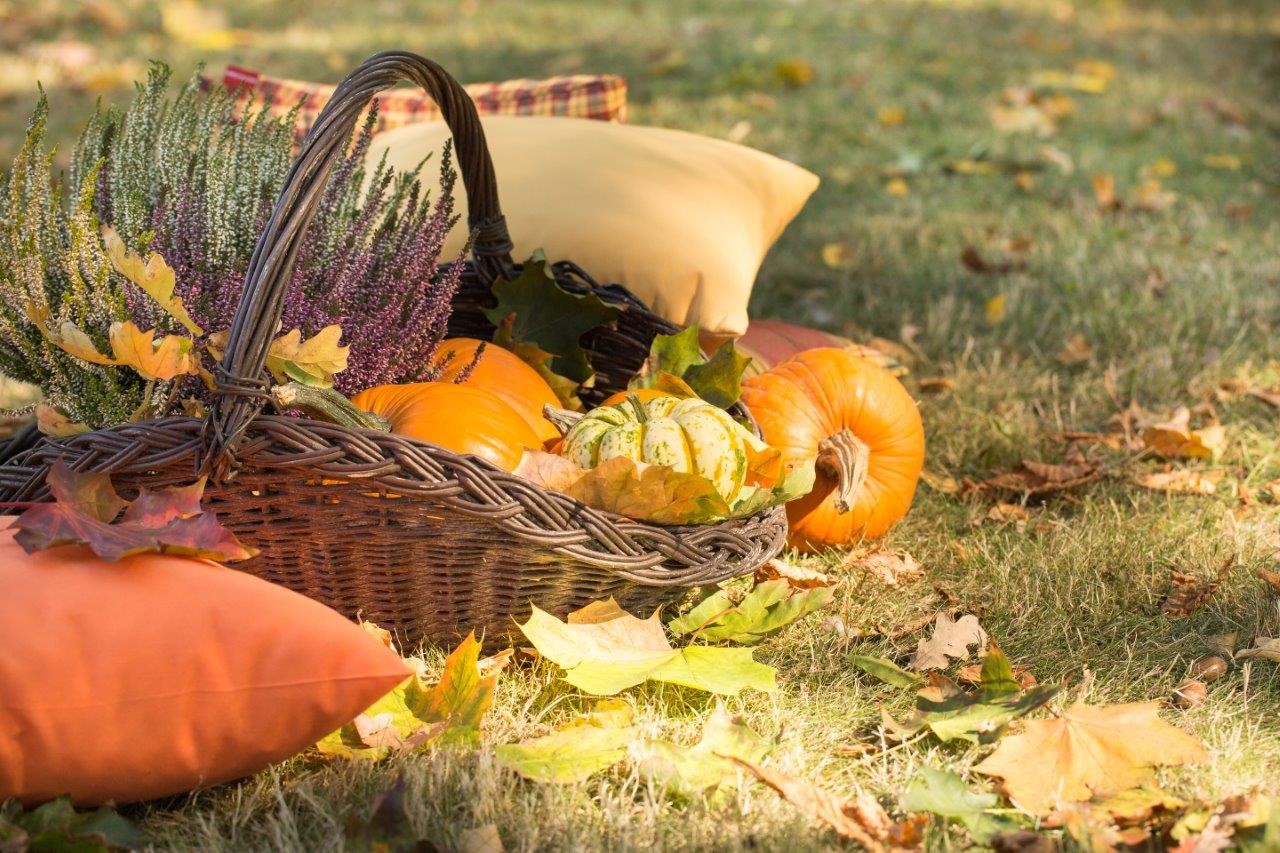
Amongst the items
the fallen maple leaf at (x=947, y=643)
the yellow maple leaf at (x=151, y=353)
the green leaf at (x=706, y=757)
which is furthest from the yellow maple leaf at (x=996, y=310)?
the yellow maple leaf at (x=151, y=353)

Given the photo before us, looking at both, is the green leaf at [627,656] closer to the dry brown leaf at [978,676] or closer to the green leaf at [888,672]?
the green leaf at [888,672]

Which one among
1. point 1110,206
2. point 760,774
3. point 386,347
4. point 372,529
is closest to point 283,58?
point 1110,206

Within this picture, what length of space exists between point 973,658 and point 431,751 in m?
0.75

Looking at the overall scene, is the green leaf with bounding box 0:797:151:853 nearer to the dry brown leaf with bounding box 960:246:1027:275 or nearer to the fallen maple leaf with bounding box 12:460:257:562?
the fallen maple leaf with bounding box 12:460:257:562

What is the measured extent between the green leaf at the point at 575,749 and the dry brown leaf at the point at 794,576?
474mm

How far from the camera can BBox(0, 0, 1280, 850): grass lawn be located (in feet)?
4.70

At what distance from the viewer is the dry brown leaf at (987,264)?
135 inches

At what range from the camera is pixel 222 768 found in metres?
1.36

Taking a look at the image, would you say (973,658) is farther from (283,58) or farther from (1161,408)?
(283,58)

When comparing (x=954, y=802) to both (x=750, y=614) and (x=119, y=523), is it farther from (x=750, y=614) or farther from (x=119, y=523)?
(x=119, y=523)

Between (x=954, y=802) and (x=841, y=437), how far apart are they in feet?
2.50

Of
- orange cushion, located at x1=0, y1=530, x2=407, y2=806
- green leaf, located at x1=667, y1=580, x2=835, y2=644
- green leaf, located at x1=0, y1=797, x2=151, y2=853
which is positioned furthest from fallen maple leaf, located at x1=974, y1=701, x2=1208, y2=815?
green leaf, located at x1=0, y1=797, x2=151, y2=853

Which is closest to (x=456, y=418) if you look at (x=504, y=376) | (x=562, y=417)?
(x=562, y=417)

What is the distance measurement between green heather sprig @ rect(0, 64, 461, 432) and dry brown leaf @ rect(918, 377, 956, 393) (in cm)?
114
